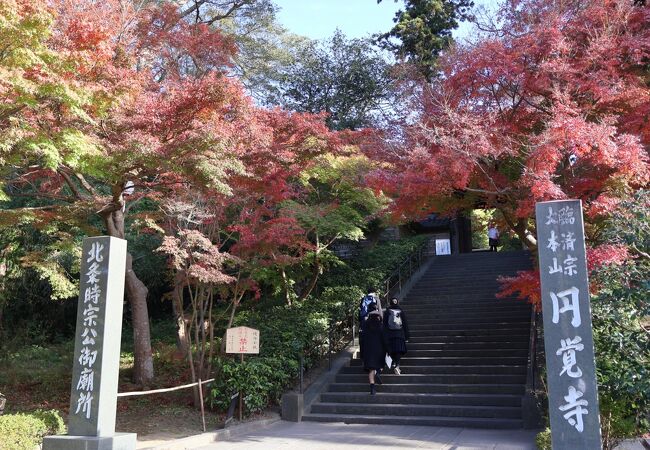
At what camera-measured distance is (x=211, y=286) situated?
36.2ft

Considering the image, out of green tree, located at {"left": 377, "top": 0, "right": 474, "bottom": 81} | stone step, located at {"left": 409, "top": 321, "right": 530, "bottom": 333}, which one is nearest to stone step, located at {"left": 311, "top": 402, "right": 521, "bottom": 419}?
stone step, located at {"left": 409, "top": 321, "right": 530, "bottom": 333}

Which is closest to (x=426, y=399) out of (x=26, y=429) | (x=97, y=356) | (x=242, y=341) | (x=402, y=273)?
(x=242, y=341)

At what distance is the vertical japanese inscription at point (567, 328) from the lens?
4918 mm

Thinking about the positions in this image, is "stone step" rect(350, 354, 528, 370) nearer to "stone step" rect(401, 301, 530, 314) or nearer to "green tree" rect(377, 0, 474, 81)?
"stone step" rect(401, 301, 530, 314)

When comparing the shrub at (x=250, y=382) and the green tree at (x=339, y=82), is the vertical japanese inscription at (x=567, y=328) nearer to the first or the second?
the shrub at (x=250, y=382)

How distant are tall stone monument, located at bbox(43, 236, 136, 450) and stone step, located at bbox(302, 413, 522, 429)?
4.34 metres

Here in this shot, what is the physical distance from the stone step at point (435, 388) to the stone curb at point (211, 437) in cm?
187

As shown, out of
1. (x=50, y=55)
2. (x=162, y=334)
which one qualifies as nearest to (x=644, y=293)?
(x=50, y=55)

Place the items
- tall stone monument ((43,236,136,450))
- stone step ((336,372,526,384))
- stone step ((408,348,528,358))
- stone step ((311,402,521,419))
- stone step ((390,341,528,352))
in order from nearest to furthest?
tall stone monument ((43,236,136,450)) → stone step ((311,402,521,419)) → stone step ((336,372,526,384)) → stone step ((408,348,528,358)) → stone step ((390,341,528,352))

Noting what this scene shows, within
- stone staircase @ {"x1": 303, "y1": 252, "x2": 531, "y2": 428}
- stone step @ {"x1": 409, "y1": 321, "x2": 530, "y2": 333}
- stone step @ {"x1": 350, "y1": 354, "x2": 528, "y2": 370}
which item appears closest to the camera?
stone staircase @ {"x1": 303, "y1": 252, "x2": 531, "y2": 428}

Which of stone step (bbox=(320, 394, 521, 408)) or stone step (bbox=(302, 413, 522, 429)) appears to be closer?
stone step (bbox=(302, 413, 522, 429))

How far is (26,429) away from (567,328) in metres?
6.20

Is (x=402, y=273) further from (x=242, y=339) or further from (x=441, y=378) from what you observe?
(x=242, y=339)

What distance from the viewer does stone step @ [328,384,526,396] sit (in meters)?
9.88
